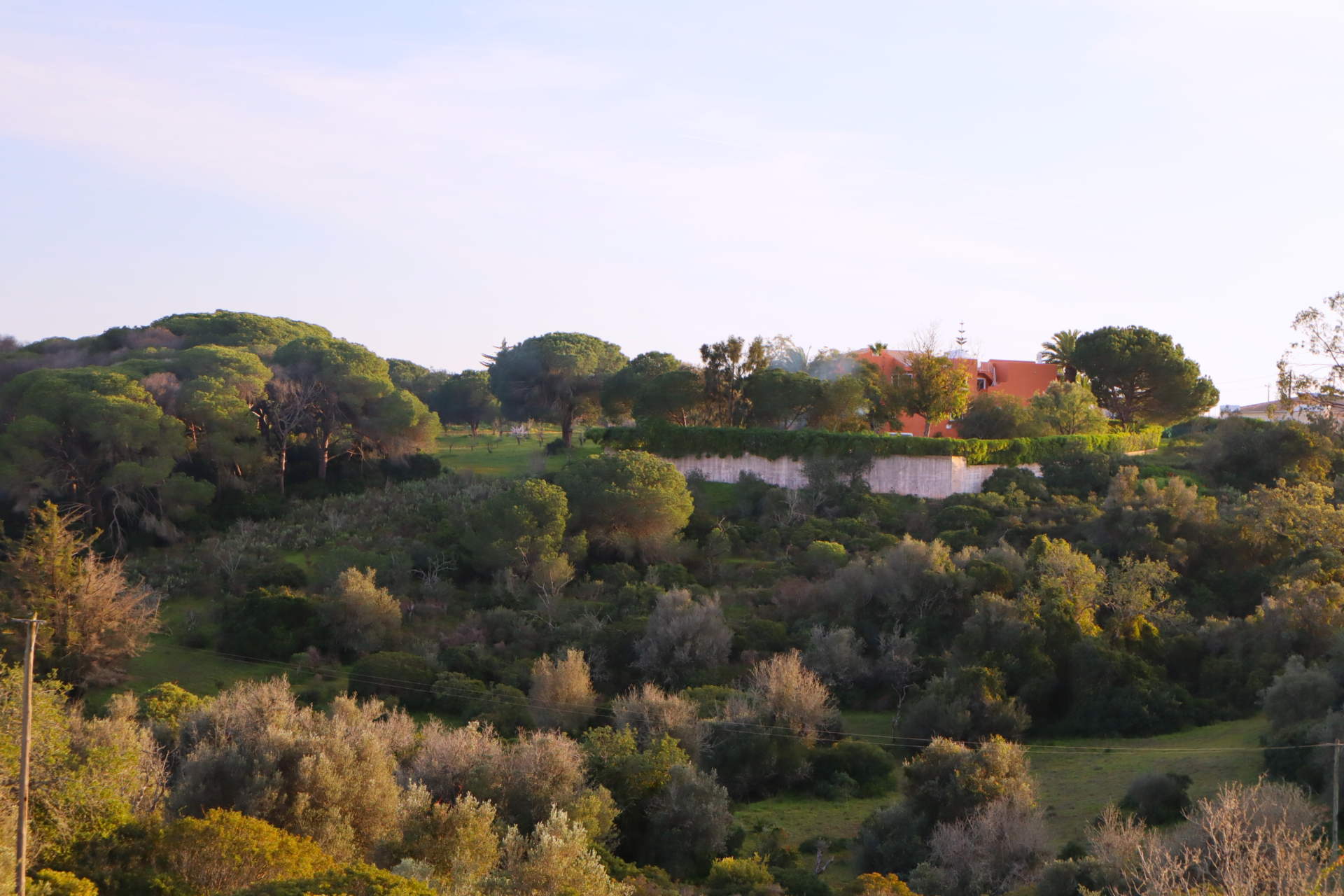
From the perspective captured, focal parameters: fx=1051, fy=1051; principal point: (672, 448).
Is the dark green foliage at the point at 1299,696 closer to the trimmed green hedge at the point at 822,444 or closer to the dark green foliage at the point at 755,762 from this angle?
the dark green foliage at the point at 755,762

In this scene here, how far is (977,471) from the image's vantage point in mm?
40656

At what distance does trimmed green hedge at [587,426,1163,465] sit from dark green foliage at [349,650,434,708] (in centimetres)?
1967

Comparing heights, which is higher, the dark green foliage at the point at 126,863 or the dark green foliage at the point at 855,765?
the dark green foliage at the point at 126,863

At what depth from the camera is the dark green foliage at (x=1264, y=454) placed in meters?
38.9

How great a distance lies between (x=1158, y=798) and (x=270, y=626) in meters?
21.2

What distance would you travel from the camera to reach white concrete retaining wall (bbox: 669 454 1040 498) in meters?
40.1

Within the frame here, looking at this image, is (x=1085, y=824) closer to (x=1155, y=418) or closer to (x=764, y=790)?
(x=764, y=790)

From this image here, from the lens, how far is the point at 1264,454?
39.9m

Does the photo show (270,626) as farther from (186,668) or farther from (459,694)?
(459,694)

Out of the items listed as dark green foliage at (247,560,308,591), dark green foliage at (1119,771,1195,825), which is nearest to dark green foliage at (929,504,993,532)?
dark green foliage at (1119,771,1195,825)

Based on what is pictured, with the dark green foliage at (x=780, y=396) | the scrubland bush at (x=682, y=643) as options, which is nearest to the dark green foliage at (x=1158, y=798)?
the scrubland bush at (x=682, y=643)

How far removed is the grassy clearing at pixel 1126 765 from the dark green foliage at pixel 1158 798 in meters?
0.22

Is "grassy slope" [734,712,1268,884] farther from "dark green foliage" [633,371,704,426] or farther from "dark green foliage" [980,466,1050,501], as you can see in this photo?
"dark green foliage" [633,371,704,426]

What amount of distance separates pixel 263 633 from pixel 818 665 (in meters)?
14.3
